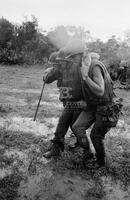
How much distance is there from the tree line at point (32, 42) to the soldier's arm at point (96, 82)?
1179 centimetres

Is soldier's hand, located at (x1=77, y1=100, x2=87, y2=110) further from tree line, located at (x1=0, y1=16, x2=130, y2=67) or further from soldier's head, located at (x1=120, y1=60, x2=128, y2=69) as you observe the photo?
tree line, located at (x1=0, y1=16, x2=130, y2=67)

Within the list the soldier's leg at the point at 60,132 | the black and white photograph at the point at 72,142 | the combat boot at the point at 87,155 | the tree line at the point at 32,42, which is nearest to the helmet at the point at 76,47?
the black and white photograph at the point at 72,142

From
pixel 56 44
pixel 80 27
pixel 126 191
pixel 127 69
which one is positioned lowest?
pixel 126 191

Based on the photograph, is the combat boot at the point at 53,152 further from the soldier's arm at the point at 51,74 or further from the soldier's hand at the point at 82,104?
the soldier's arm at the point at 51,74

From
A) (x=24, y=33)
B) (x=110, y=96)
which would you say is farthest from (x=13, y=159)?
(x=24, y=33)

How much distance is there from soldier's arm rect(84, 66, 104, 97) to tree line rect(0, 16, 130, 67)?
1179 cm

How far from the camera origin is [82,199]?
8.41 ft

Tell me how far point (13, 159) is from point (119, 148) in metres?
1.86

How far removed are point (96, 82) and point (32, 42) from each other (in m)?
14.6

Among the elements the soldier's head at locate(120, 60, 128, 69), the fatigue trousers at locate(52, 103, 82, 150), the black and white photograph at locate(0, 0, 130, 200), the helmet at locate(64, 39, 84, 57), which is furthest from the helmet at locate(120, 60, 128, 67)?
the helmet at locate(64, 39, 84, 57)

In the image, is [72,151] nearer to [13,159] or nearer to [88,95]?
[13,159]

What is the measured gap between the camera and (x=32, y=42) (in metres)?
16.3

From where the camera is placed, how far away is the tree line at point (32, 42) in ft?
49.3

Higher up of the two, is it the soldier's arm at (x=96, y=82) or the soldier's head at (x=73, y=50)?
the soldier's head at (x=73, y=50)
